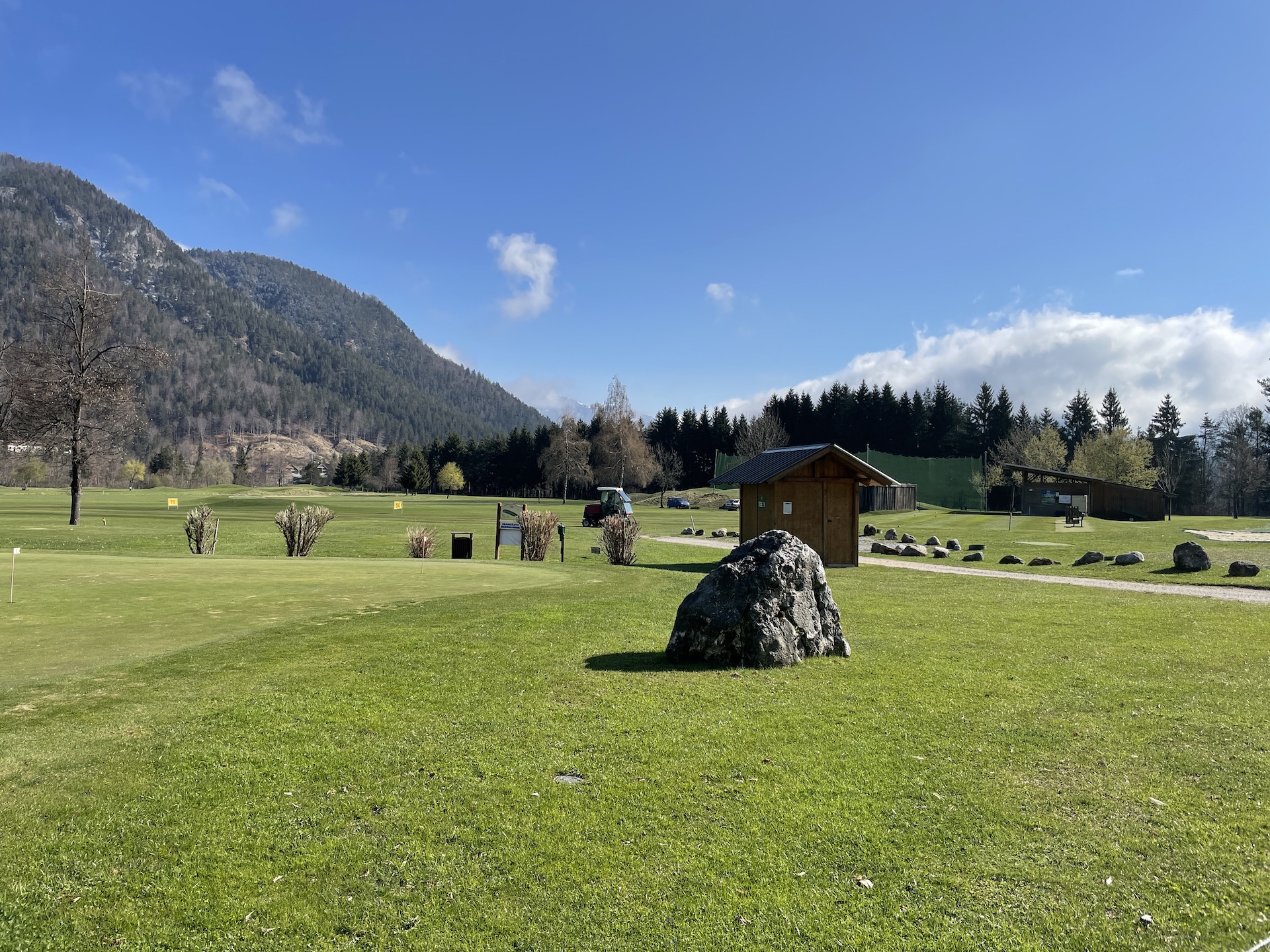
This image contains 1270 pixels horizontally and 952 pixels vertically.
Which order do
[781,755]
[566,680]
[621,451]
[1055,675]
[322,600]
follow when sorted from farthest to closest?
[621,451] → [322,600] → [1055,675] → [566,680] → [781,755]

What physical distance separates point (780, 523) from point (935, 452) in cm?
8371

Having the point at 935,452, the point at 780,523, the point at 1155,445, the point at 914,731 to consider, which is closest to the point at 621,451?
the point at 935,452

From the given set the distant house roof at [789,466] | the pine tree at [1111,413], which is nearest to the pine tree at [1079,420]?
the pine tree at [1111,413]

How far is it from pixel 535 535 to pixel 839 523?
36.4 feet

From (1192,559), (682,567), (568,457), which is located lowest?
(682,567)

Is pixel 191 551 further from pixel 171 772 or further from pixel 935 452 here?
pixel 935 452

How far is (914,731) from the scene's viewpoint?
20.8ft

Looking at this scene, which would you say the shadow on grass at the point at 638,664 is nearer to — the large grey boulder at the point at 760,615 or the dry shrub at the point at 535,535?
the large grey boulder at the point at 760,615

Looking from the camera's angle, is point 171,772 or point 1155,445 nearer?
point 171,772

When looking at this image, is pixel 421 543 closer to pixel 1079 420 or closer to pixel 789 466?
pixel 789 466

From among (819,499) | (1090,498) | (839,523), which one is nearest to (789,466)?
(819,499)

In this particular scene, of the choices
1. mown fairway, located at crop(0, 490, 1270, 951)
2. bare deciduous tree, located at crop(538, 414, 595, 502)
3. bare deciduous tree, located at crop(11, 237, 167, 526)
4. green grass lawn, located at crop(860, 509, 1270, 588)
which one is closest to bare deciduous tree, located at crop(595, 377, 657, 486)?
bare deciduous tree, located at crop(538, 414, 595, 502)

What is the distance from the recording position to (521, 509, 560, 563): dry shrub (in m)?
25.8

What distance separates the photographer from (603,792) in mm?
4941
